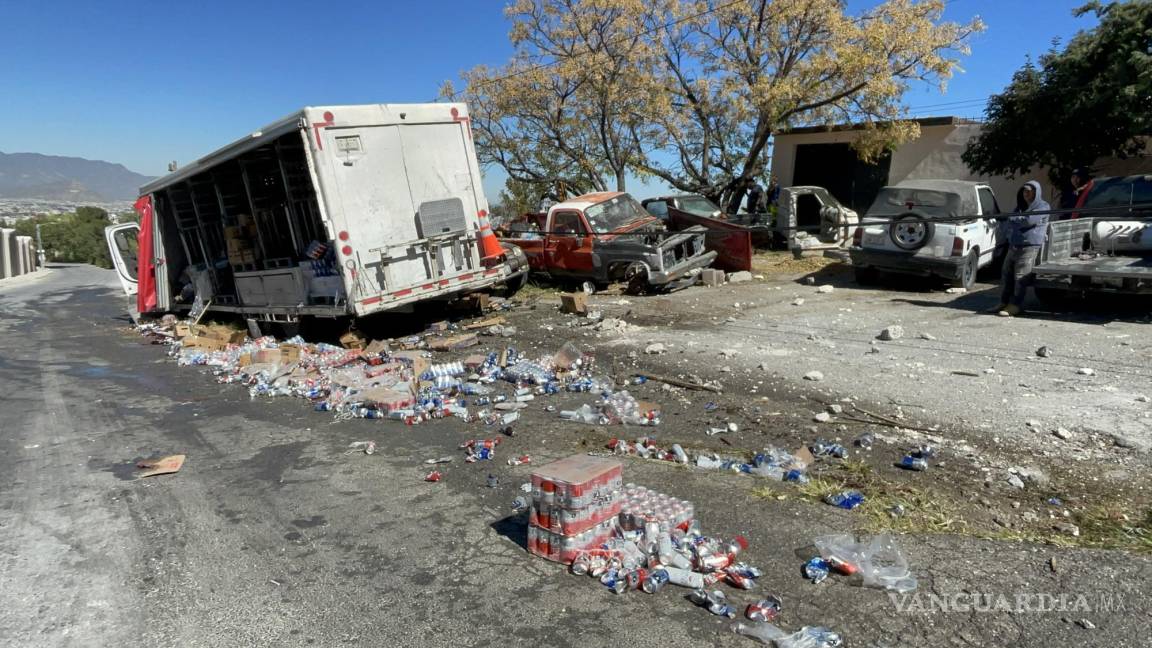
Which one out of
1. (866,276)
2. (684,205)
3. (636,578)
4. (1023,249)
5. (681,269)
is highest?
(684,205)

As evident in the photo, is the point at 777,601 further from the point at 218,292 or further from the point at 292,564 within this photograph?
the point at 218,292

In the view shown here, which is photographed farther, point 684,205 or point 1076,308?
point 684,205

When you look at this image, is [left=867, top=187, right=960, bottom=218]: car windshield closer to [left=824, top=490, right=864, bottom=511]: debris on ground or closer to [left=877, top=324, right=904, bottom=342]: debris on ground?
[left=877, top=324, right=904, bottom=342]: debris on ground

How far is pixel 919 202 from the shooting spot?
11.2m

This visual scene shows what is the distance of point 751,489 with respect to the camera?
14.2 ft

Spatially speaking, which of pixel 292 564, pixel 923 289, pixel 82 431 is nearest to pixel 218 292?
pixel 82 431

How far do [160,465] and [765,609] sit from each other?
457cm

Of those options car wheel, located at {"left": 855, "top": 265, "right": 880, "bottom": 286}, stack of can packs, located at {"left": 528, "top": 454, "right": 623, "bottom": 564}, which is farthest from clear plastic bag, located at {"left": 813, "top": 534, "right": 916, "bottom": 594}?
car wheel, located at {"left": 855, "top": 265, "right": 880, "bottom": 286}

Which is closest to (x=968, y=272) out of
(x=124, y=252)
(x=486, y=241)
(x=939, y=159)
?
(x=486, y=241)

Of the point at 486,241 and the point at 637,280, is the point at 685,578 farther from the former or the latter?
the point at 637,280

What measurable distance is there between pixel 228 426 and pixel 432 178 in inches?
175

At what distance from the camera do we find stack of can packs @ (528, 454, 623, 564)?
3.48 meters

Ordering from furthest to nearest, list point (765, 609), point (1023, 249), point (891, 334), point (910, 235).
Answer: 1. point (910, 235)
2. point (1023, 249)
3. point (891, 334)
4. point (765, 609)

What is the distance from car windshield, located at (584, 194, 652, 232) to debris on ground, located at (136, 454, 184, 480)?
8.33 m
